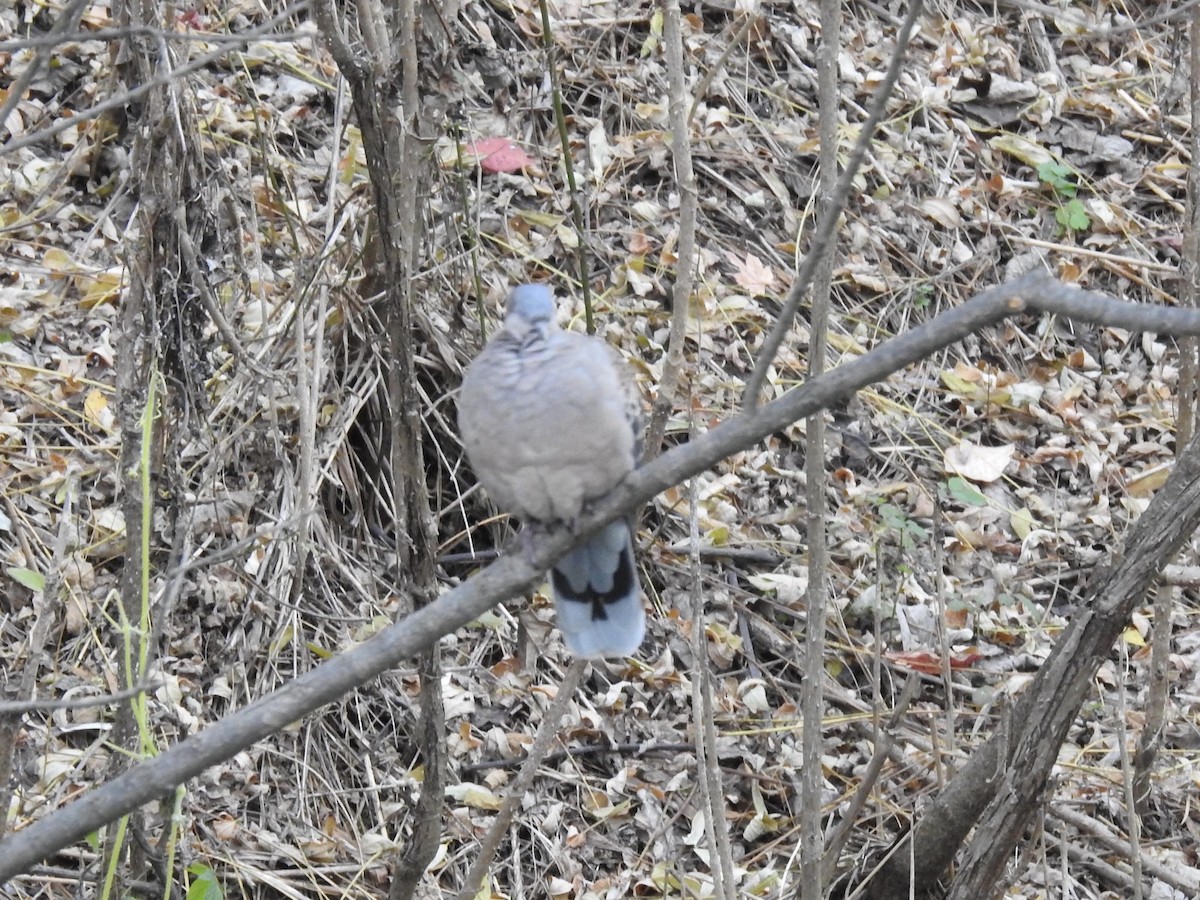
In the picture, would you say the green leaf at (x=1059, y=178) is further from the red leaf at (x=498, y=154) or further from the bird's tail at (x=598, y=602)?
the bird's tail at (x=598, y=602)

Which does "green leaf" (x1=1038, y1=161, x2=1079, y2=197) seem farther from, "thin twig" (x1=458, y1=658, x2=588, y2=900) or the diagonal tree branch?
the diagonal tree branch

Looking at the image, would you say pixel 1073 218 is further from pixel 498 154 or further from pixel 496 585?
pixel 496 585

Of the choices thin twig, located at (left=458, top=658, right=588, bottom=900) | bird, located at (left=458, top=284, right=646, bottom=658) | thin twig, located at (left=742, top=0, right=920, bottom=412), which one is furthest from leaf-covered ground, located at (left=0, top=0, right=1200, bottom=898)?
thin twig, located at (left=742, top=0, right=920, bottom=412)

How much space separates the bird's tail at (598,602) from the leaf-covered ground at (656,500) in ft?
2.54

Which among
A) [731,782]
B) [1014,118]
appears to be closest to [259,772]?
[731,782]

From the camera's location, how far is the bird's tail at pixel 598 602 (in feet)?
10.4

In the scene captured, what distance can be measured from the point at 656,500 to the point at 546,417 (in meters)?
2.24

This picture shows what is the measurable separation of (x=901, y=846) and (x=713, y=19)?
14.3 ft

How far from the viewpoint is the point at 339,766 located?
4.41 meters

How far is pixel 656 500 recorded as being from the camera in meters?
5.00

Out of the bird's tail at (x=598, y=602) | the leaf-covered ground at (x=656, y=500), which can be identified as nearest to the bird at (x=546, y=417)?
the bird's tail at (x=598, y=602)

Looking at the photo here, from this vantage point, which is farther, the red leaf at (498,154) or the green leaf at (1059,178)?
the green leaf at (1059,178)

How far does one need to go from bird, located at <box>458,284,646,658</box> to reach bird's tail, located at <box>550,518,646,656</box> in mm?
164

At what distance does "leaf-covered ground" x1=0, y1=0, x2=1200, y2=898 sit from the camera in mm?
4238
